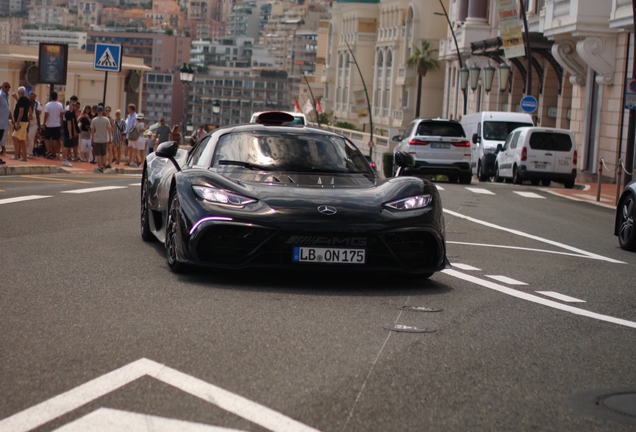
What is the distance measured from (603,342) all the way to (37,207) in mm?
9838

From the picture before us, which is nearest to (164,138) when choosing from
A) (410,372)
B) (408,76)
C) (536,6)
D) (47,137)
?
(47,137)

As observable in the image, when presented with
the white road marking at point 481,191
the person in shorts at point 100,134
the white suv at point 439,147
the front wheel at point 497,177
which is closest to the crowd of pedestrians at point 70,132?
the person in shorts at point 100,134

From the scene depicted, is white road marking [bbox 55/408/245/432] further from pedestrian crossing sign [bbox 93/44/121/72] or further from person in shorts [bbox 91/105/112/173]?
pedestrian crossing sign [bbox 93/44/121/72]

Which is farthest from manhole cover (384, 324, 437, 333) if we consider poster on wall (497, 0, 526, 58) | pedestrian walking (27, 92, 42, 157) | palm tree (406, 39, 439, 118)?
palm tree (406, 39, 439, 118)

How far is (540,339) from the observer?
6.79 m

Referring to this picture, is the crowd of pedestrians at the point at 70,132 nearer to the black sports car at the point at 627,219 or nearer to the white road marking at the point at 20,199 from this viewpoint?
the white road marking at the point at 20,199

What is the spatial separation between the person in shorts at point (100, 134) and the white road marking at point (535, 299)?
19047 mm

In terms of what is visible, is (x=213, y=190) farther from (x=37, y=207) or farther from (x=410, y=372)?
(x=37, y=207)

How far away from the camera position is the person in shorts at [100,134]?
91.5 ft

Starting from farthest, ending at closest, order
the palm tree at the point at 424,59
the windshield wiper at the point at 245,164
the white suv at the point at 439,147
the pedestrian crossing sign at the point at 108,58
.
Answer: the palm tree at the point at 424,59, the pedestrian crossing sign at the point at 108,58, the white suv at the point at 439,147, the windshield wiper at the point at 245,164

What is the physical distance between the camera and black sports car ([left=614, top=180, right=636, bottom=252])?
538 inches

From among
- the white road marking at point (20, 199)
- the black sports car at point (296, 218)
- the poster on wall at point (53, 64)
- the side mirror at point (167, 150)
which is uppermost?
the poster on wall at point (53, 64)

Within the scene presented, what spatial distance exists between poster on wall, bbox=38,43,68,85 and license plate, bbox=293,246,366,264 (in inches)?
990

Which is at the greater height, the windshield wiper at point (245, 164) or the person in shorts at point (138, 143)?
the windshield wiper at point (245, 164)
